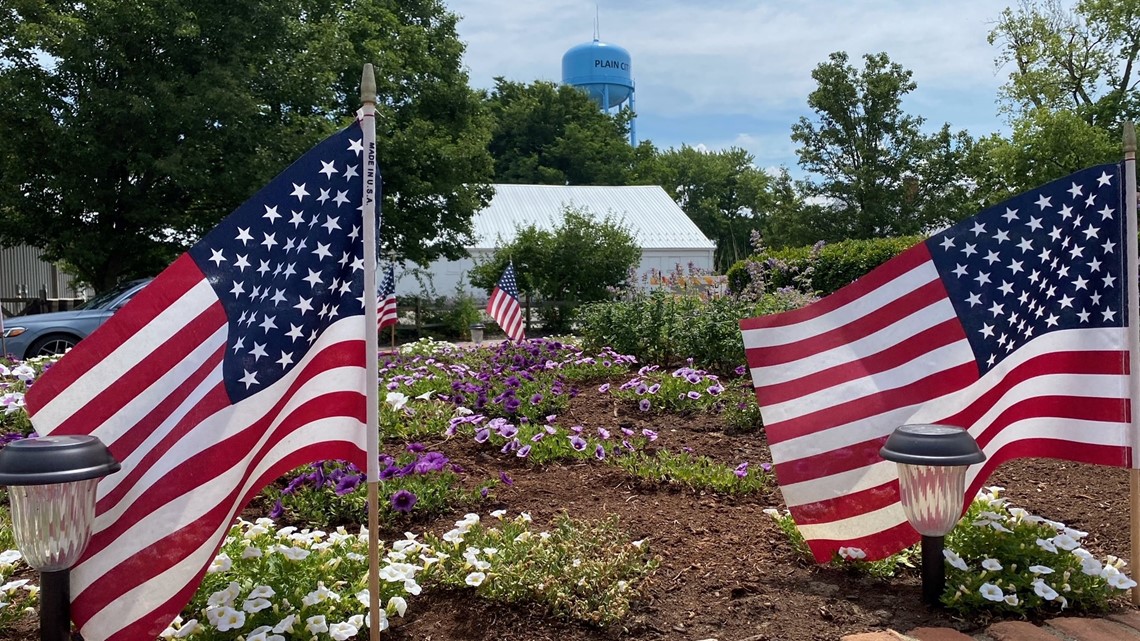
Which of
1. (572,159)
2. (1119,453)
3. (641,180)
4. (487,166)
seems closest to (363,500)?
(1119,453)

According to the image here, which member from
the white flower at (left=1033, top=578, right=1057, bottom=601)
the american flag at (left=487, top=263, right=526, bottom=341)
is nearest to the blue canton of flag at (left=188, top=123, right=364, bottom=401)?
the white flower at (left=1033, top=578, right=1057, bottom=601)

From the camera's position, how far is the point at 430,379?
315 inches

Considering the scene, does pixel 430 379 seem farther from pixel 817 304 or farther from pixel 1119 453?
pixel 1119 453

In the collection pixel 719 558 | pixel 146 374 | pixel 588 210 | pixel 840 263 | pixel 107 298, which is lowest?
pixel 719 558

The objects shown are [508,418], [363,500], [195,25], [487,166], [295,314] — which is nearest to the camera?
[295,314]

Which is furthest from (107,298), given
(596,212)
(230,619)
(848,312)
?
(596,212)

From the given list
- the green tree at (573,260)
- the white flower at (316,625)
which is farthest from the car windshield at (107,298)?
the white flower at (316,625)

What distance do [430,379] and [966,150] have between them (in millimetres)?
30245

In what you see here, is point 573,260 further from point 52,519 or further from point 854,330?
point 52,519

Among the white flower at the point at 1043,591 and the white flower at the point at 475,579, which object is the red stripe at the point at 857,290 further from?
the white flower at the point at 475,579

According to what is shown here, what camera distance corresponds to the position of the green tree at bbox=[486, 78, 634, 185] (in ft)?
155

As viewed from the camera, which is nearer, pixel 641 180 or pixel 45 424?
pixel 45 424

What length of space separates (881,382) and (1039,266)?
822 millimetres

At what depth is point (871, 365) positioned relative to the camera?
150 inches
